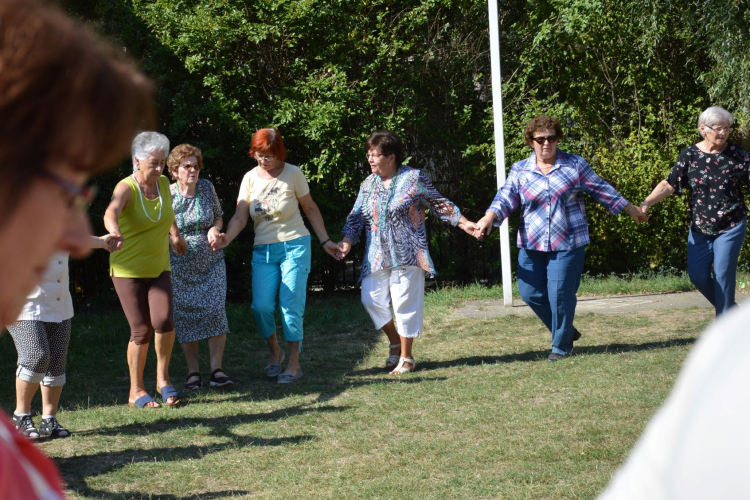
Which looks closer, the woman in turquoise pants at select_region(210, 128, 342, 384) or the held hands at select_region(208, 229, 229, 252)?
the held hands at select_region(208, 229, 229, 252)

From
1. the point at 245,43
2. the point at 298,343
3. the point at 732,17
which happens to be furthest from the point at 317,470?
the point at 732,17

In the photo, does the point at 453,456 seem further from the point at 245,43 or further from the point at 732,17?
the point at 732,17

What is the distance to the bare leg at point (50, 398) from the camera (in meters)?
5.55

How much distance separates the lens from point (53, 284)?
5402mm

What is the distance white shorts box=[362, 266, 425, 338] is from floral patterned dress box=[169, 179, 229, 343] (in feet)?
4.26

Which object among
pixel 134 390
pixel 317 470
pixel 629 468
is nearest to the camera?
pixel 629 468

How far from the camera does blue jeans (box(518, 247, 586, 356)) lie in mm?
7363

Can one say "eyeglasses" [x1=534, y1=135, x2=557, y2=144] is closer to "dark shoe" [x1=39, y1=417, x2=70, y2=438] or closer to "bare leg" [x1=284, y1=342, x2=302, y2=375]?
"bare leg" [x1=284, y1=342, x2=302, y2=375]

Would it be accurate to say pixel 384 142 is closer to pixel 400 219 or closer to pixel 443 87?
pixel 400 219

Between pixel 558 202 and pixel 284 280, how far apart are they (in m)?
2.46

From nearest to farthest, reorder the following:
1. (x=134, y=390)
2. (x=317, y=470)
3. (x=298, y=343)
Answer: (x=317, y=470) < (x=134, y=390) < (x=298, y=343)

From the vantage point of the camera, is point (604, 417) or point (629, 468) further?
point (604, 417)

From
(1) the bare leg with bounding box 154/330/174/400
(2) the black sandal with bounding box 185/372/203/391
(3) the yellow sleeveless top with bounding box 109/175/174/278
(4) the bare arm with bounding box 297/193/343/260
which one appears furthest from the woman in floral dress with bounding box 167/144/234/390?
(4) the bare arm with bounding box 297/193/343/260

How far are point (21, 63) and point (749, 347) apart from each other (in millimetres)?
770
